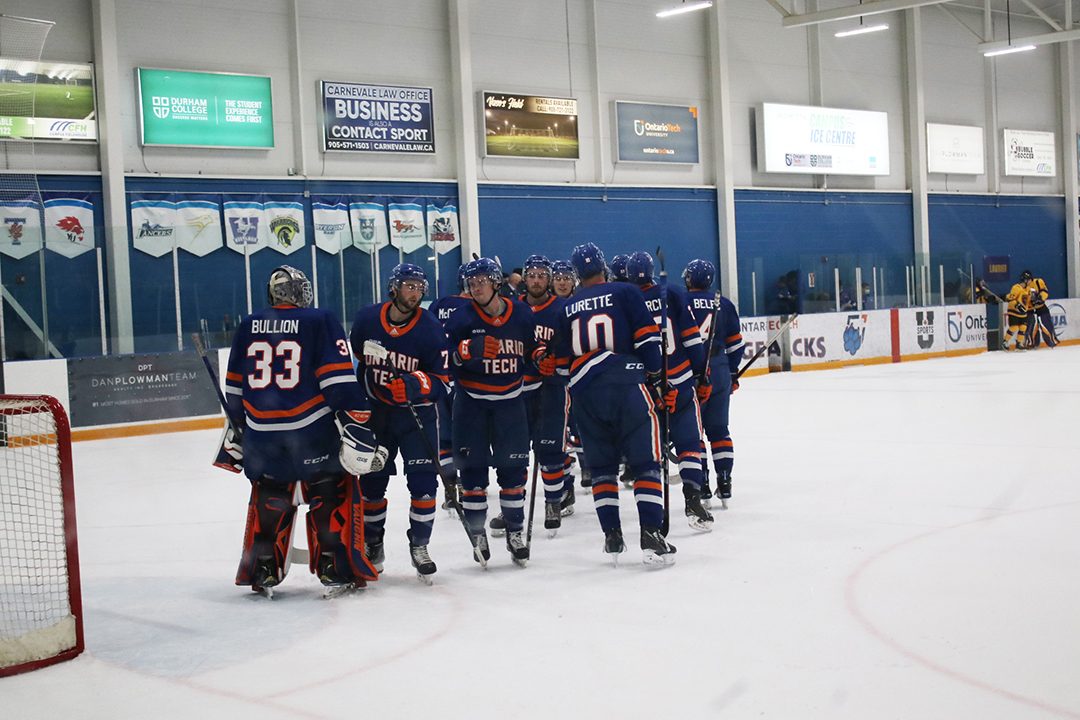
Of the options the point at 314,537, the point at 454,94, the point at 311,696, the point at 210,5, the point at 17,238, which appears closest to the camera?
the point at 311,696

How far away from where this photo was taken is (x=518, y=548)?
5191mm

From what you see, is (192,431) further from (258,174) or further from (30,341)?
(258,174)

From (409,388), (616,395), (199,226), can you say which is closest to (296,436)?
(409,388)

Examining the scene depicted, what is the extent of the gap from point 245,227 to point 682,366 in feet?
32.4

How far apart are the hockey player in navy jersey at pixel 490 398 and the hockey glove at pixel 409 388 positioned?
35 centimetres

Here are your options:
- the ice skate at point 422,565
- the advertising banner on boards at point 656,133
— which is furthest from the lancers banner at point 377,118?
the ice skate at point 422,565

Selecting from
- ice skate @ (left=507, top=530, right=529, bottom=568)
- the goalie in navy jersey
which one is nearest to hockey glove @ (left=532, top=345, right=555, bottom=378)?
ice skate @ (left=507, top=530, right=529, bottom=568)

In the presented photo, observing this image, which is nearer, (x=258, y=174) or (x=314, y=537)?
(x=314, y=537)

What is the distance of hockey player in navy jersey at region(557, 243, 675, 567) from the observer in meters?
5.12

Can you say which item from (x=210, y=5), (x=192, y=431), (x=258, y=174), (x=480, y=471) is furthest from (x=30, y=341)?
(x=480, y=471)

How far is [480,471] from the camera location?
5.32 meters

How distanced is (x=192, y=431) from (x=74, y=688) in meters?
9.26

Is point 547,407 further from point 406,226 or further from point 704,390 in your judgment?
point 406,226

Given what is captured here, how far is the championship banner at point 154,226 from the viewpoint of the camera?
45.0 feet
